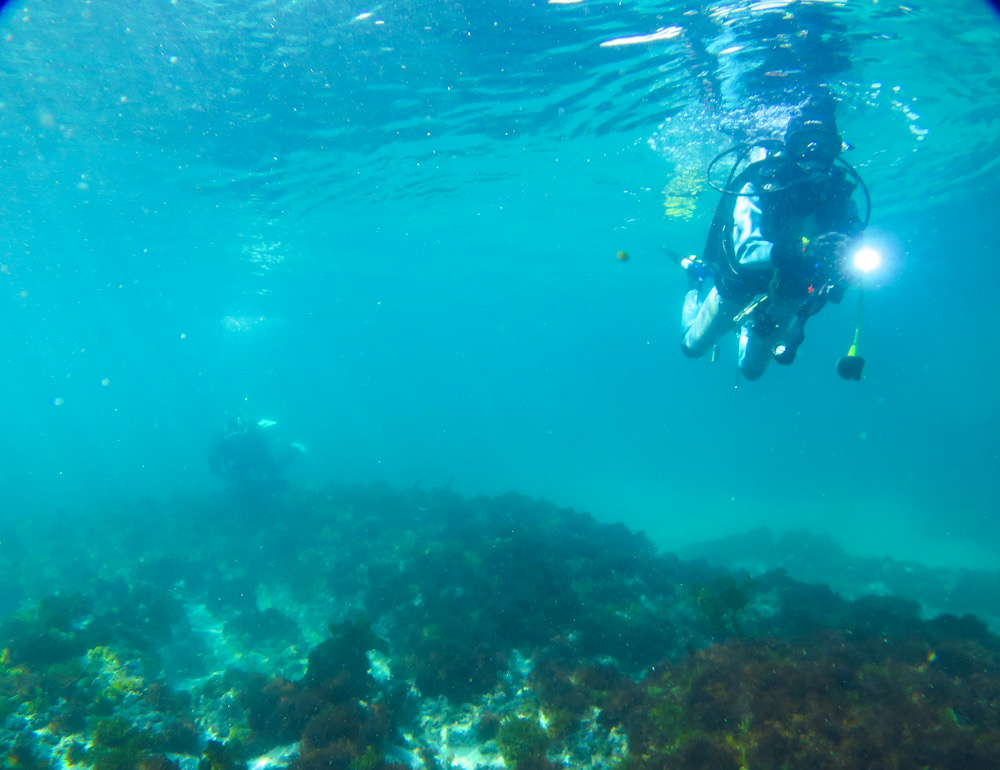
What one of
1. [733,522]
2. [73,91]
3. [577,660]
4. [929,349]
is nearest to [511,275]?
[733,522]

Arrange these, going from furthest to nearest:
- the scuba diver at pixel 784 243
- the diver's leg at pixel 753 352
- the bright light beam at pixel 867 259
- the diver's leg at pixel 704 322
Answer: the diver's leg at pixel 704 322
the diver's leg at pixel 753 352
the scuba diver at pixel 784 243
the bright light beam at pixel 867 259

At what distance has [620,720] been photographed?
4777 millimetres

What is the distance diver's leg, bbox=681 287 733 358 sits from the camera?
23.8ft

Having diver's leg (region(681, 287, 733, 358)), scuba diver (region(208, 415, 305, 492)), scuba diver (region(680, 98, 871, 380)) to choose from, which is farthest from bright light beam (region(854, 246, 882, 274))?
scuba diver (region(208, 415, 305, 492))

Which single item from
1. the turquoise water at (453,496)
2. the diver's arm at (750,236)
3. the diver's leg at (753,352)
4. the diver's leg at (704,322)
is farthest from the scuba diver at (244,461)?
the diver's arm at (750,236)

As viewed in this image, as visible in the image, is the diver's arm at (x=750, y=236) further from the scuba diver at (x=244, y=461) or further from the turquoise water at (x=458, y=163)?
the scuba diver at (x=244, y=461)

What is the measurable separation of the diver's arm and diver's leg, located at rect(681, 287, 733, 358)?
4.04ft

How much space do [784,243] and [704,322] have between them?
239 centimetres

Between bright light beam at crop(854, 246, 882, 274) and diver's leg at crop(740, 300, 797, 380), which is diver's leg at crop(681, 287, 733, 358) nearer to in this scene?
diver's leg at crop(740, 300, 797, 380)

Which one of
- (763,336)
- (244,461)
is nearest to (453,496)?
(244,461)

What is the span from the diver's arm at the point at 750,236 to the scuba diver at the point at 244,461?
18.6 m

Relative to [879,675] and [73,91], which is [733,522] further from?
[73,91]

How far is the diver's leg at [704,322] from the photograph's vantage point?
7.26m

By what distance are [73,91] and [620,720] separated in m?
17.4
